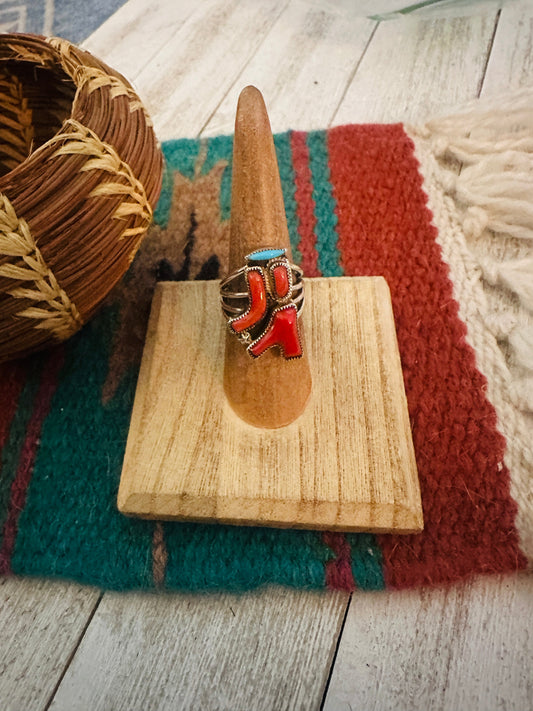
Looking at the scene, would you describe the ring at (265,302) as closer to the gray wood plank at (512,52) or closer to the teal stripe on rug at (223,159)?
the teal stripe on rug at (223,159)

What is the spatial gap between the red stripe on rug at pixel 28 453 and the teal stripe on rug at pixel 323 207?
293 millimetres

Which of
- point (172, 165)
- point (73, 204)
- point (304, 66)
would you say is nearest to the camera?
point (73, 204)

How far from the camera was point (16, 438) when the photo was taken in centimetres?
49

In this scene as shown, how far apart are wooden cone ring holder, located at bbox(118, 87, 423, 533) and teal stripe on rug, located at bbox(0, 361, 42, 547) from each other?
129 millimetres

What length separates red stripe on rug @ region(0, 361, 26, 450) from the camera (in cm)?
50

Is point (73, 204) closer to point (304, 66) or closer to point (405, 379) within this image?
point (405, 379)

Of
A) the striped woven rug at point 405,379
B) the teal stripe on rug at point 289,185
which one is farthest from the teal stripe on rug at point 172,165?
the teal stripe on rug at point 289,185

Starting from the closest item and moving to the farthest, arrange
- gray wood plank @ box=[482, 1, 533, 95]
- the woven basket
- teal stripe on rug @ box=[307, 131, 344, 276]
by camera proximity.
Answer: the woven basket, teal stripe on rug @ box=[307, 131, 344, 276], gray wood plank @ box=[482, 1, 533, 95]

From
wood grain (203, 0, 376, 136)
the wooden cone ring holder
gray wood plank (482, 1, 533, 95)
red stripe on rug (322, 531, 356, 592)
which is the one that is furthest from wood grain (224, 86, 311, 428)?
gray wood plank (482, 1, 533, 95)

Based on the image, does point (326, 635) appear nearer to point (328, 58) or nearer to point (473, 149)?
point (473, 149)

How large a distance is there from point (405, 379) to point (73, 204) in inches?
12.5

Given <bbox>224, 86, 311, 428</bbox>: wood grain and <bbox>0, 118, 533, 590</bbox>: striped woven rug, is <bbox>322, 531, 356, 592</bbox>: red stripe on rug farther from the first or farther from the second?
<bbox>224, 86, 311, 428</bbox>: wood grain

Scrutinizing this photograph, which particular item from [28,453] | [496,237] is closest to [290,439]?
[28,453]

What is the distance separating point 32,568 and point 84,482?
8cm
